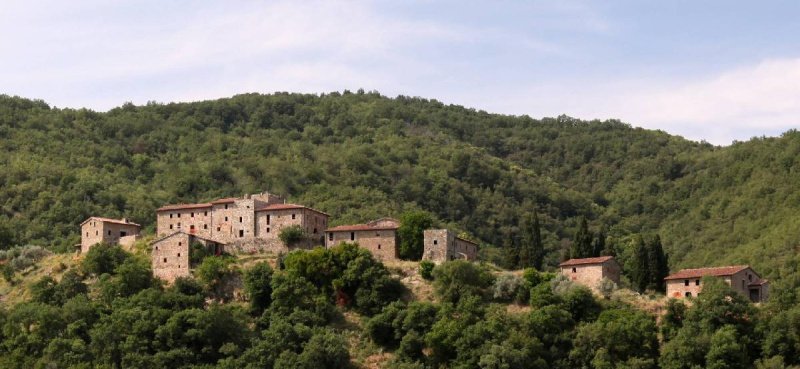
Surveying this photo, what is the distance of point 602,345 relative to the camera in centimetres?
8338

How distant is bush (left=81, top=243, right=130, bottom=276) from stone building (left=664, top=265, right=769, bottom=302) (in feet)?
114

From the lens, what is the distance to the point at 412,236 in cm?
9481

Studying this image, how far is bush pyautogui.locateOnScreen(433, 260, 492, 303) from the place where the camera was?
88938 millimetres

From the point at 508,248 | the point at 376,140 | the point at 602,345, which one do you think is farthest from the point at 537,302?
the point at 376,140

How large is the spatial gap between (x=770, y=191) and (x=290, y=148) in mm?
56986

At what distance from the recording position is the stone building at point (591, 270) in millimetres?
89562

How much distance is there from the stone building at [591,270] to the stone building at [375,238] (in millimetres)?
11073

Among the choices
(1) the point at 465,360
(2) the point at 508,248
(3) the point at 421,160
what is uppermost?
(3) the point at 421,160

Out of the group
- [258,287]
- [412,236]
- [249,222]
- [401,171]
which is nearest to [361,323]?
[258,287]

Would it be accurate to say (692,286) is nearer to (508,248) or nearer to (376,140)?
(508,248)

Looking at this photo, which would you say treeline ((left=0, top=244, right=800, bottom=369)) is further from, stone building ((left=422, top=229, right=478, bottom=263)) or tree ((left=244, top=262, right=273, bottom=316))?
stone building ((left=422, top=229, right=478, bottom=263))

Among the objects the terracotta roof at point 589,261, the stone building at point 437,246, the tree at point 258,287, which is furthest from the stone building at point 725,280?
the tree at point 258,287

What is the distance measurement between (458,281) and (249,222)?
1600 centimetres

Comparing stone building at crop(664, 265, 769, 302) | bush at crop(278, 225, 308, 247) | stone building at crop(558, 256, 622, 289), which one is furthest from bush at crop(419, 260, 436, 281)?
stone building at crop(664, 265, 769, 302)
